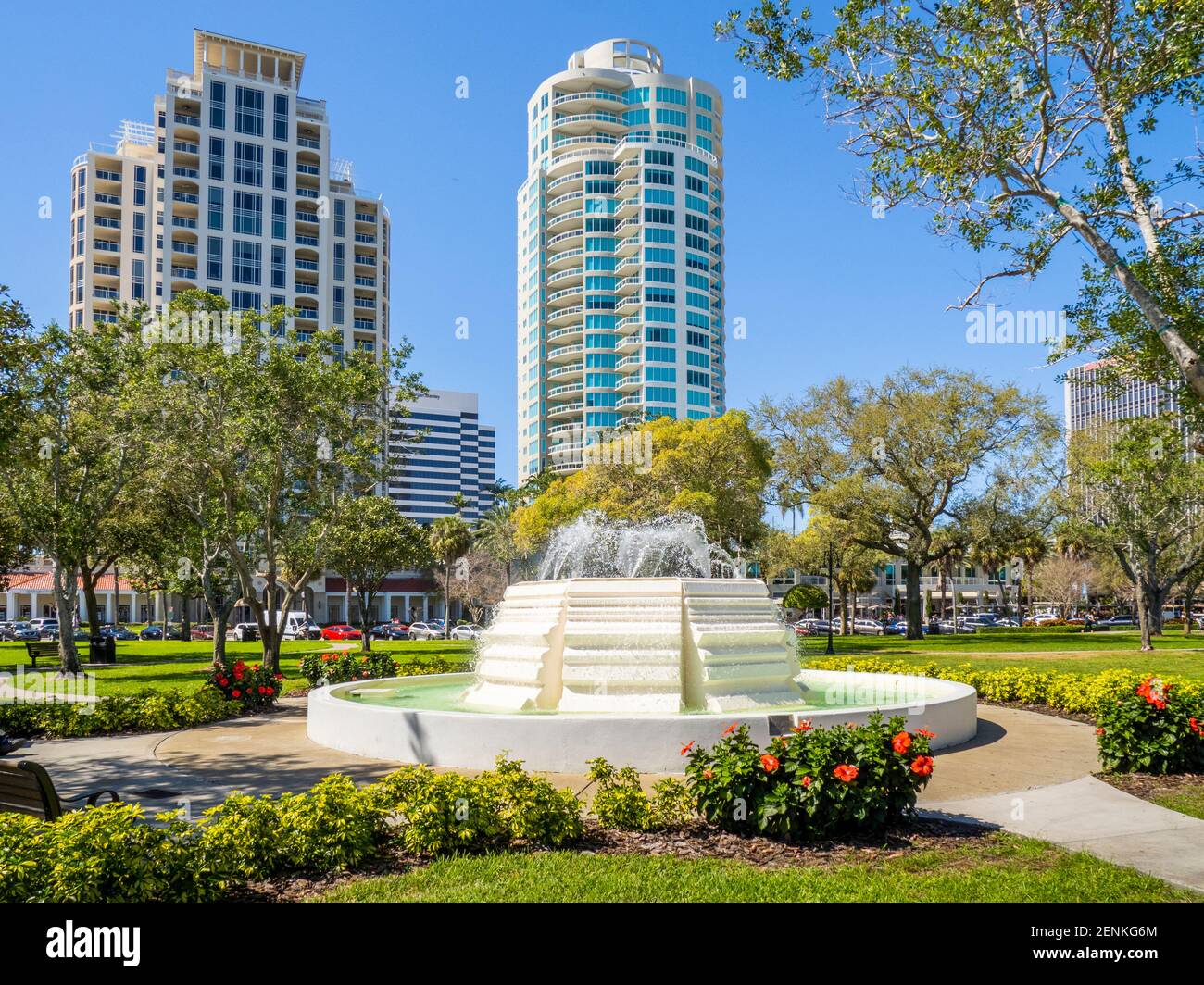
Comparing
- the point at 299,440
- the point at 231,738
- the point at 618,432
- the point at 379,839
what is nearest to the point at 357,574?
the point at 618,432

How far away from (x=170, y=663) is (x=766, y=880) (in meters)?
32.2

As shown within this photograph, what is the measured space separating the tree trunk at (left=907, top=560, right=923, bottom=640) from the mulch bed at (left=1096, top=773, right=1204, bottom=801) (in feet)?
119

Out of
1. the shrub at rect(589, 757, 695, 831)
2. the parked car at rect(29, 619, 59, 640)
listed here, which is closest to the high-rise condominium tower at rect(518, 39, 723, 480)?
the parked car at rect(29, 619, 59, 640)

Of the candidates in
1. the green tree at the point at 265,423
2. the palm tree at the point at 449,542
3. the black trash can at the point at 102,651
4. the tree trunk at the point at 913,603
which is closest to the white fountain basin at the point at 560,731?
the green tree at the point at 265,423

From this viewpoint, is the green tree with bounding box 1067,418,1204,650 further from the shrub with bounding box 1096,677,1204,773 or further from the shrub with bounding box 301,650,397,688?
the shrub with bounding box 301,650,397,688

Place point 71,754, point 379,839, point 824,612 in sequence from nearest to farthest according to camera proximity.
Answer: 1. point 379,839
2. point 71,754
3. point 824,612

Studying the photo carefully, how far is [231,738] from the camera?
516 inches

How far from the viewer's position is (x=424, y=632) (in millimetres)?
60625

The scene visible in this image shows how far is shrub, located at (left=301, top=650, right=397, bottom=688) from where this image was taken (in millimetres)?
19344

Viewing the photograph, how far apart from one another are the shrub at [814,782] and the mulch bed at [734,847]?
136 millimetres

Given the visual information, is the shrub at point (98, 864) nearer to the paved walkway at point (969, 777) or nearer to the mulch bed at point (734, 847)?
the mulch bed at point (734, 847)
